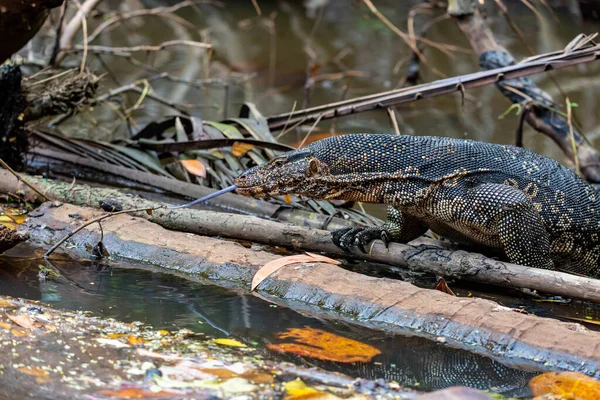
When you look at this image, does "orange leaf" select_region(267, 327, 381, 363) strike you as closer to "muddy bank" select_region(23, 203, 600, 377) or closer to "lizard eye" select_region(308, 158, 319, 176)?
"muddy bank" select_region(23, 203, 600, 377)

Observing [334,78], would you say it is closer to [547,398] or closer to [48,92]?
[48,92]

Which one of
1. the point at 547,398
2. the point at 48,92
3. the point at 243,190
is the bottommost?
the point at 547,398

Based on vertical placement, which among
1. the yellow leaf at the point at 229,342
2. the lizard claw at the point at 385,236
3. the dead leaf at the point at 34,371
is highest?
the dead leaf at the point at 34,371

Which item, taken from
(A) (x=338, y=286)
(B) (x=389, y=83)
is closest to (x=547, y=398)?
(A) (x=338, y=286)

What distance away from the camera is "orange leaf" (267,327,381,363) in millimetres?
3387

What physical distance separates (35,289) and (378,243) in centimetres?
196

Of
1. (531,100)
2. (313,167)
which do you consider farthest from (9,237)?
(531,100)

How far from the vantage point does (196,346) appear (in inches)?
132

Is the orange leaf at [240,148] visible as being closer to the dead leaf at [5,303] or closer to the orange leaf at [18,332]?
the dead leaf at [5,303]

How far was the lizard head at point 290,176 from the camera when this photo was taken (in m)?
4.64

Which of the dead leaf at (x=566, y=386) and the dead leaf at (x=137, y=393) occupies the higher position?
the dead leaf at (x=137, y=393)

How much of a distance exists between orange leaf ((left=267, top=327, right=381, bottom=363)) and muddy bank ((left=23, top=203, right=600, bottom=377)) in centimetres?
25

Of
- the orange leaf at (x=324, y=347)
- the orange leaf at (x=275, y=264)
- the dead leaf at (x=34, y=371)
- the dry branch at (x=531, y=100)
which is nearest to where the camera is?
the dead leaf at (x=34, y=371)

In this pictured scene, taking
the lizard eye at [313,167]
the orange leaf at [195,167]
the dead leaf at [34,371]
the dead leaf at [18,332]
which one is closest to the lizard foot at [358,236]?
the lizard eye at [313,167]
